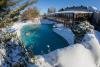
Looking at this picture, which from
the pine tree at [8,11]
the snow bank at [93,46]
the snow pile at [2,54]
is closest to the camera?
the pine tree at [8,11]

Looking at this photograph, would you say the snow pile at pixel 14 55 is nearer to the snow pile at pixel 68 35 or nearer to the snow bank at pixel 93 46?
the snow bank at pixel 93 46

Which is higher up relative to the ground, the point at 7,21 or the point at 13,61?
the point at 7,21

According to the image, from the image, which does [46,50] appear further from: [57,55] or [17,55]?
[57,55]

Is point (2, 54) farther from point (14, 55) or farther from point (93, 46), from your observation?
point (93, 46)

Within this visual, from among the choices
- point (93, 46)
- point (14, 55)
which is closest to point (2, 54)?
point (14, 55)

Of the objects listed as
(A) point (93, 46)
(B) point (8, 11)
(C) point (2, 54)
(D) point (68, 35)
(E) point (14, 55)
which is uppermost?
(B) point (8, 11)

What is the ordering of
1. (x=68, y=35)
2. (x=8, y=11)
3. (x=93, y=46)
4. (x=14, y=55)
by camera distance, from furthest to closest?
(x=68, y=35)
(x=14, y=55)
(x=93, y=46)
(x=8, y=11)

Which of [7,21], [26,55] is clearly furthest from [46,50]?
[7,21]

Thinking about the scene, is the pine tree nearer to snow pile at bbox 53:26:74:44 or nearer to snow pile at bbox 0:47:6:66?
snow pile at bbox 0:47:6:66

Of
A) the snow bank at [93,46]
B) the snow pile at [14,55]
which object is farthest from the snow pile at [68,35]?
the snow pile at [14,55]

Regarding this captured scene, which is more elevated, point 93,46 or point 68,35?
point 93,46

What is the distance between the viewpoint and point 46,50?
11531mm

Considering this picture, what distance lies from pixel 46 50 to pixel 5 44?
2.70 meters

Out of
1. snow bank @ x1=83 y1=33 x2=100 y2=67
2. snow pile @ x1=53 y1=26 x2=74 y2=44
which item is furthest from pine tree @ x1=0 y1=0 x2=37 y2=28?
snow pile @ x1=53 y1=26 x2=74 y2=44
